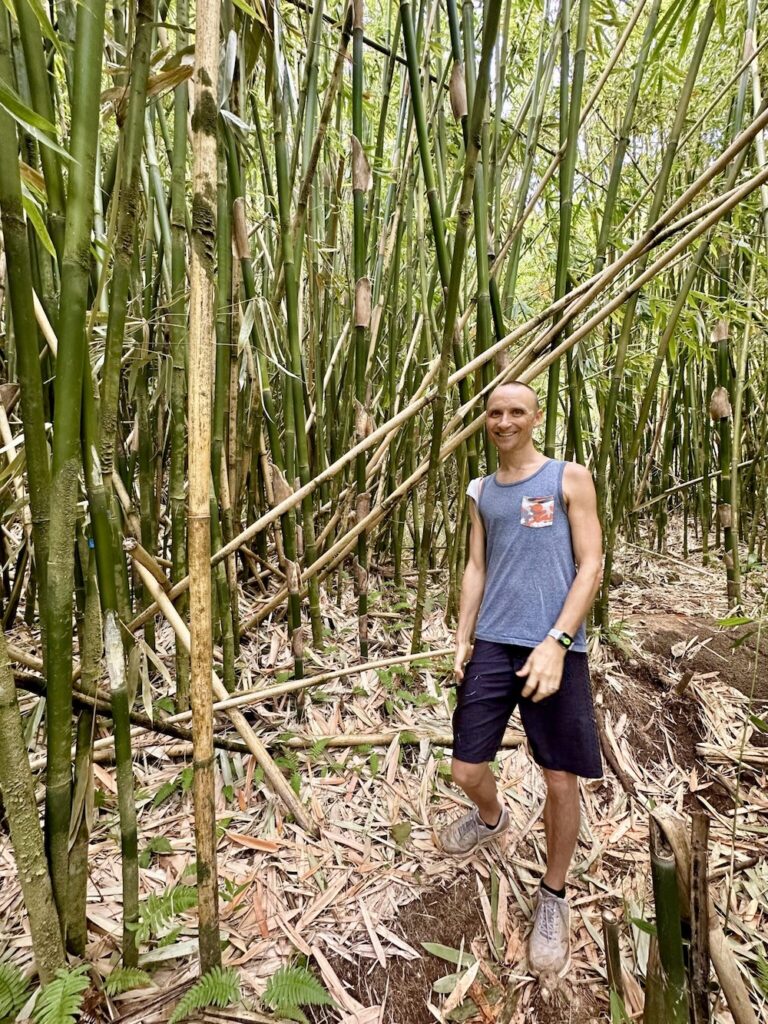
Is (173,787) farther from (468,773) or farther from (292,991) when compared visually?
(468,773)

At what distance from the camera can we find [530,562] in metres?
1.05

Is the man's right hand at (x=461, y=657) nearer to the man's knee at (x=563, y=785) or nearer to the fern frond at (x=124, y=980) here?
the man's knee at (x=563, y=785)

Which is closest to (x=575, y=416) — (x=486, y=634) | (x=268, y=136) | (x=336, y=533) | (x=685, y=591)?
(x=486, y=634)

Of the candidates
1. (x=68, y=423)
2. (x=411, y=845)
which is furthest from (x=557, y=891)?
(x=68, y=423)

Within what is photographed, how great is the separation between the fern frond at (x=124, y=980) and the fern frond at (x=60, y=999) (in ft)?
0.39

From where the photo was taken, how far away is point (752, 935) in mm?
1001

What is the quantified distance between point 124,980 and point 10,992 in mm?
145

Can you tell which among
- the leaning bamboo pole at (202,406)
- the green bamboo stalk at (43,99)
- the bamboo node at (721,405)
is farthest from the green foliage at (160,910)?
the bamboo node at (721,405)

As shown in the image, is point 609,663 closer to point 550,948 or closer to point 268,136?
point 550,948

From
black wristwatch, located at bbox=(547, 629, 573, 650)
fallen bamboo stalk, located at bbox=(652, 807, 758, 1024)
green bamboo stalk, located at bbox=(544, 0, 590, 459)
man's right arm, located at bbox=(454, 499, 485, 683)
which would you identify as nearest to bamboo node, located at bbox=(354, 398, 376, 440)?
man's right arm, located at bbox=(454, 499, 485, 683)

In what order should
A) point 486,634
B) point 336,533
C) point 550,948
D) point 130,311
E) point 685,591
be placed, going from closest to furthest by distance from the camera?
point 550,948, point 486,634, point 130,311, point 336,533, point 685,591

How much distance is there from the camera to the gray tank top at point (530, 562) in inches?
40.3

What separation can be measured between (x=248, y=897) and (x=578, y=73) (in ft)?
5.87

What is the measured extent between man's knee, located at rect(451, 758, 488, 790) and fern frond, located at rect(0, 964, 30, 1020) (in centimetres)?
73
